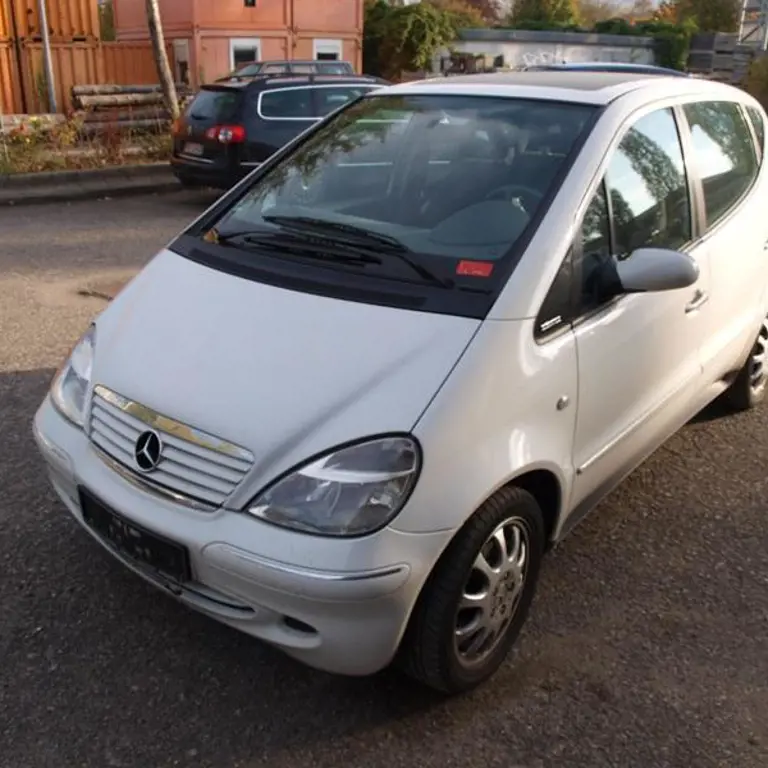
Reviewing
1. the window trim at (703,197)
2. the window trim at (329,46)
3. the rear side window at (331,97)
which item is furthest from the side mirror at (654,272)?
the window trim at (329,46)

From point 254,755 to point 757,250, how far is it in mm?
3202

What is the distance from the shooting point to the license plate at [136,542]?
246 centimetres

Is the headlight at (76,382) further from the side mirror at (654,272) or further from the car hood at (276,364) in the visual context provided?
the side mirror at (654,272)

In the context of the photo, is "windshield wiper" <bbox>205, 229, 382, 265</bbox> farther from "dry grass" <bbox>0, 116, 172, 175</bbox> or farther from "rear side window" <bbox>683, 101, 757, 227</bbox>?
"dry grass" <bbox>0, 116, 172, 175</bbox>

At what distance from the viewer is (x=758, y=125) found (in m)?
4.57

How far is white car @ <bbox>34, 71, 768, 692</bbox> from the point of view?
A: 2.37m

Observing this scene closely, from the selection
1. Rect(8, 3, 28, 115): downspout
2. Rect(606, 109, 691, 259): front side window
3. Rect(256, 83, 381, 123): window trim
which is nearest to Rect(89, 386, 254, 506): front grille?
Rect(606, 109, 691, 259): front side window

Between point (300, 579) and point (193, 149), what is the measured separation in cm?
956

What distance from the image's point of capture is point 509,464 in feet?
8.33

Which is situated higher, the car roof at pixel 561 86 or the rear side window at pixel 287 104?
the car roof at pixel 561 86

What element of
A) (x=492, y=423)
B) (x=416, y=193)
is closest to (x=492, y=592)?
(x=492, y=423)

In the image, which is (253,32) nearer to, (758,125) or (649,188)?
(758,125)

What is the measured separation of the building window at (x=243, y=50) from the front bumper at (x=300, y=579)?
71.1ft

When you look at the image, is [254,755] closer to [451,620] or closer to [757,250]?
[451,620]
